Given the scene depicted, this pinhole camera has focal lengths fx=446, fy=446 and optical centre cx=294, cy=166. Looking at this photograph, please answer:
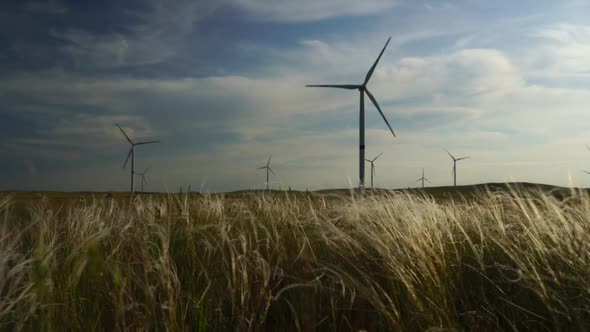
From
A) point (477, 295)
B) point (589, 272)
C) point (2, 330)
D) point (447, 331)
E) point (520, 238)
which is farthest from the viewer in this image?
point (520, 238)

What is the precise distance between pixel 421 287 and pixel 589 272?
171cm

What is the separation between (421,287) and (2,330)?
3813 millimetres

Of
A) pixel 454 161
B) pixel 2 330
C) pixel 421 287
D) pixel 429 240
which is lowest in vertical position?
pixel 2 330

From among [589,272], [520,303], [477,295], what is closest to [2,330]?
[477,295]

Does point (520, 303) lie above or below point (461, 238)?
below

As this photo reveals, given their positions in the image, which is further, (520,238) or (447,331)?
(520,238)

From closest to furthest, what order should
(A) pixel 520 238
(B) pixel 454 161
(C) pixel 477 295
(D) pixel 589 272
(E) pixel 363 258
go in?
(D) pixel 589 272 → (C) pixel 477 295 → (E) pixel 363 258 → (A) pixel 520 238 → (B) pixel 454 161

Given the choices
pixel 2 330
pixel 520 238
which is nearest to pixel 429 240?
pixel 520 238

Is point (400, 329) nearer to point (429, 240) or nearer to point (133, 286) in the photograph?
point (429, 240)

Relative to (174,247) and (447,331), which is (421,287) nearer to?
(447,331)

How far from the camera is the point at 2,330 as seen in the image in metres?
4.02

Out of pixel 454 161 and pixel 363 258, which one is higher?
pixel 454 161

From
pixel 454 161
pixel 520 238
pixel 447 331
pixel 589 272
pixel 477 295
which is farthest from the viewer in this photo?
pixel 454 161

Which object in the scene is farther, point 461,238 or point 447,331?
point 461,238
